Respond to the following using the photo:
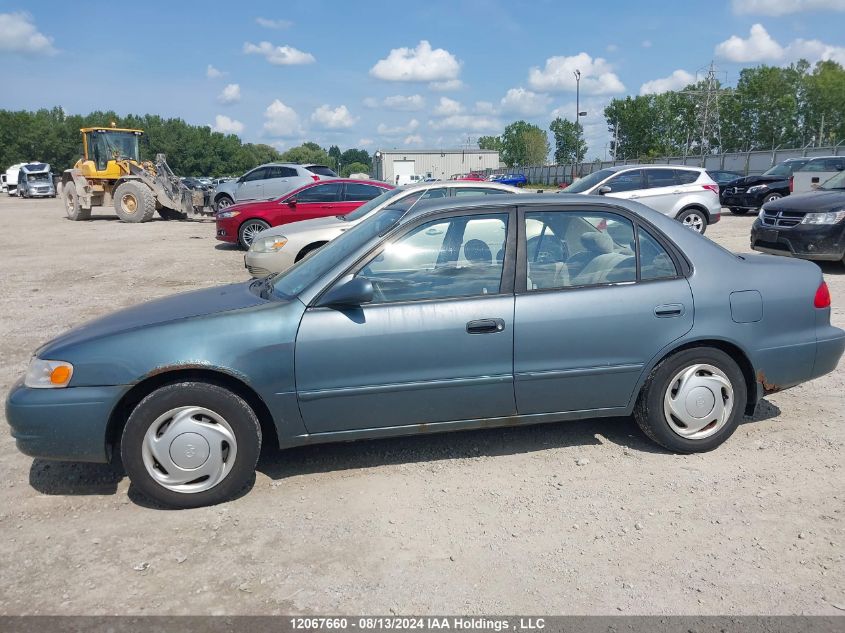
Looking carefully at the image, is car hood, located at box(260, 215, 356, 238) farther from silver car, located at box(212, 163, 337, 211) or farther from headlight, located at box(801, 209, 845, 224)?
silver car, located at box(212, 163, 337, 211)

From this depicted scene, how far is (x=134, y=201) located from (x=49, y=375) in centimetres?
2110

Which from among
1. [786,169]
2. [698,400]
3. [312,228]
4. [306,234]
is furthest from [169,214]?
[698,400]

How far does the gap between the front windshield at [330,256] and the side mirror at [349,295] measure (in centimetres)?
20

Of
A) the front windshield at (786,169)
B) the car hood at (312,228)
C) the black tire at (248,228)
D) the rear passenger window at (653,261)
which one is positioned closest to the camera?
the rear passenger window at (653,261)

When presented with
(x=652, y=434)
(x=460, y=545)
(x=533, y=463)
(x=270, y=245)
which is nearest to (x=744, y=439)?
(x=652, y=434)

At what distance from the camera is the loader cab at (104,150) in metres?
23.8

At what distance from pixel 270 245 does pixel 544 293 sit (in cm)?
620

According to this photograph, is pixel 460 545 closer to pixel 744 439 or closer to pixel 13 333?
pixel 744 439

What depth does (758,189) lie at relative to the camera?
20.7m

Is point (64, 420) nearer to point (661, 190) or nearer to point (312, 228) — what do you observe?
point (312, 228)

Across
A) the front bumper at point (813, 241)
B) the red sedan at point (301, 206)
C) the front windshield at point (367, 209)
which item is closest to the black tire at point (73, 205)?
the red sedan at point (301, 206)

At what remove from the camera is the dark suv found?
20.5 metres

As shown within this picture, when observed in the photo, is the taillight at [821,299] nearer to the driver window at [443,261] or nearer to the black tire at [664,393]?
the black tire at [664,393]

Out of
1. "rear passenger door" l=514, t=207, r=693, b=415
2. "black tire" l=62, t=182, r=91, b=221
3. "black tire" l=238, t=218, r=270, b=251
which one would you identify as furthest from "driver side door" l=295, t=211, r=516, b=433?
"black tire" l=62, t=182, r=91, b=221
